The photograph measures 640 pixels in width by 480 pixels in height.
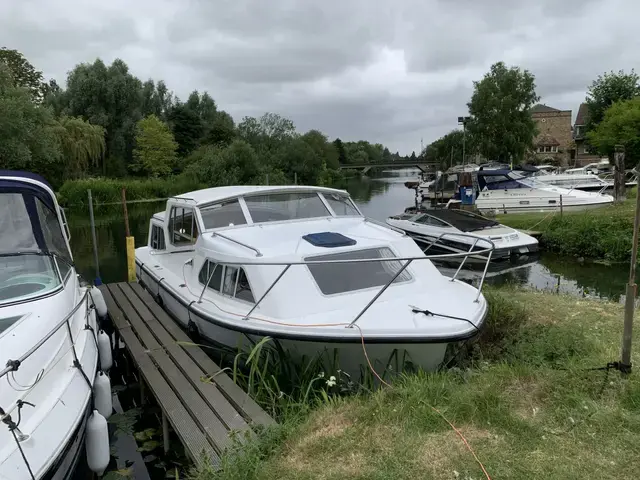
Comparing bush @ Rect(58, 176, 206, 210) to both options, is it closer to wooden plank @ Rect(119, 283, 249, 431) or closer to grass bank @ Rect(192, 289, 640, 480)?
wooden plank @ Rect(119, 283, 249, 431)

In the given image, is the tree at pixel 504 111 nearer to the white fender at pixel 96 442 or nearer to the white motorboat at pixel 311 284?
the white motorboat at pixel 311 284

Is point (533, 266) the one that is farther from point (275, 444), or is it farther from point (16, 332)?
point (16, 332)

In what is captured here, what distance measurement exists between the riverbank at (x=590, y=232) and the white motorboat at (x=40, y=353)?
49.6ft

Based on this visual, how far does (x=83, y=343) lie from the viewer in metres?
4.79

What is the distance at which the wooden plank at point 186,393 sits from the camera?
4.23 m

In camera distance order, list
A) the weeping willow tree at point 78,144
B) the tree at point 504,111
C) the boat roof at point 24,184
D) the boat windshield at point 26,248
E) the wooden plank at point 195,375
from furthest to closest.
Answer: the tree at point 504,111, the weeping willow tree at point 78,144, the boat roof at point 24,184, the boat windshield at point 26,248, the wooden plank at point 195,375

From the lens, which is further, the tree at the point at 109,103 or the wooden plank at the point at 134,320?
the tree at the point at 109,103

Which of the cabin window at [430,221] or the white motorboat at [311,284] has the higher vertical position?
the white motorboat at [311,284]

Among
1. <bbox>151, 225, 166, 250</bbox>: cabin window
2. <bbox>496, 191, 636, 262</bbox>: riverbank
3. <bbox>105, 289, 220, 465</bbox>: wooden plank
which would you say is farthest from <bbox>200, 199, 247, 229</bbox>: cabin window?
<bbox>496, 191, 636, 262</bbox>: riverbank

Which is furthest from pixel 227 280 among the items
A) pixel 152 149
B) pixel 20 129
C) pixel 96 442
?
pixel 152 149

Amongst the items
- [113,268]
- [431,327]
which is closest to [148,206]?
[113,268]

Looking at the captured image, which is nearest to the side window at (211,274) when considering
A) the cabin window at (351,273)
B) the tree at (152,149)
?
the cabin window at (351,273)

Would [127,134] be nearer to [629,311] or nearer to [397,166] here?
[397,166]

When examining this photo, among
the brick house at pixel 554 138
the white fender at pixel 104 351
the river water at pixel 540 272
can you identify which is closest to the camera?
the white fender at pixel 104 351
